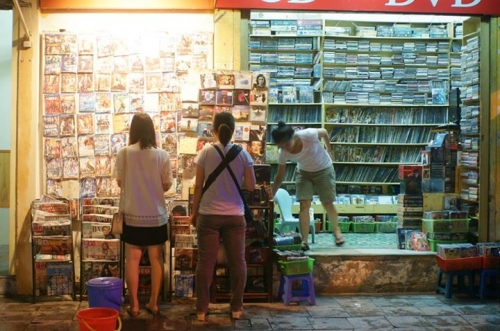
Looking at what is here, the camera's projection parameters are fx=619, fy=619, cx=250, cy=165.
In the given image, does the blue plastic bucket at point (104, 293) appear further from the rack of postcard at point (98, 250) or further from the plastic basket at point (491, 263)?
the plastic basket at point (491, 263)

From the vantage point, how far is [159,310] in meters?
5.57

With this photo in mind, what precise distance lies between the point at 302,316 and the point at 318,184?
1936mm

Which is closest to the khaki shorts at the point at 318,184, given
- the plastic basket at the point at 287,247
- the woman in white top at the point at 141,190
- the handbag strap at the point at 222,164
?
the plastic basket at the point at 287,247

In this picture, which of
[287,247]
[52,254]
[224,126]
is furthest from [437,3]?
[52,254]

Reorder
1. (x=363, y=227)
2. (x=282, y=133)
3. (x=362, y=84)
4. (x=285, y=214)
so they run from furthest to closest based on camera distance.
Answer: (x=362, y=84)
(x=363, y=227)
(x=285, y=214)
(x=282, y=133)

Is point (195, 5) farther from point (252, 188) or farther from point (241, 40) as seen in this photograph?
point (252, 188)

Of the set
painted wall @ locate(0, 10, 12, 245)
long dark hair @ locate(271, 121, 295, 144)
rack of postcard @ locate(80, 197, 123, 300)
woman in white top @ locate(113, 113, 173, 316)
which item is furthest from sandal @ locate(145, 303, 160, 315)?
painted wall @ locate(0, 10, 12, 245)

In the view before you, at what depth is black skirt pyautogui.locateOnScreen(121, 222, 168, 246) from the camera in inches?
206

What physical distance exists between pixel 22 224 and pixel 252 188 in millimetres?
2402

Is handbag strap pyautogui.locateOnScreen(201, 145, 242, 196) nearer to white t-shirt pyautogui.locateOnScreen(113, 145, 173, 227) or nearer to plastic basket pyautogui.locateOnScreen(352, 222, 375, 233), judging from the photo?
white t-shirt pyautogui.locateOnScreen(113, 145, 173, 227)

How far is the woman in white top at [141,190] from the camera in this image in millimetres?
5219

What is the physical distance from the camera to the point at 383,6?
6379mm

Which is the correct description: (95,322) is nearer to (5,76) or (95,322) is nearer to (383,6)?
(5,76)

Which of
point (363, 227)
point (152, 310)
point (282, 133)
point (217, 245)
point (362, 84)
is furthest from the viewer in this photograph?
point (362, 84)
